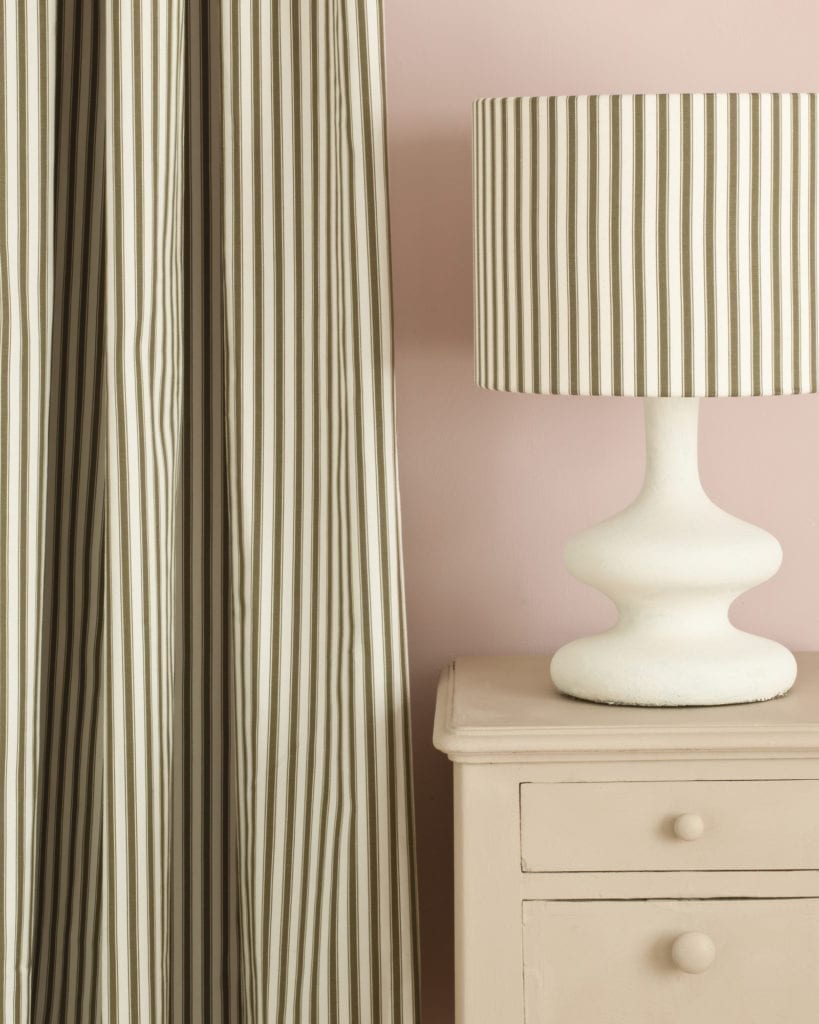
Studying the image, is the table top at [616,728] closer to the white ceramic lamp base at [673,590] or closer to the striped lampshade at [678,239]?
the white ceramic lamp base at [673,590]

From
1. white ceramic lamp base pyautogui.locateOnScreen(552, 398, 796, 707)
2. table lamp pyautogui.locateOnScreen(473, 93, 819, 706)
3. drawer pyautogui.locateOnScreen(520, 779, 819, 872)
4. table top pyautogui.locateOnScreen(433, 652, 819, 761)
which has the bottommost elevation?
drawer pyautogui.locateOnScreen(520, 779, 819, 872)

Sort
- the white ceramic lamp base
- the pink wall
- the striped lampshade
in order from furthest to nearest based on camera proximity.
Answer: the pink wall
the white ceramic lamp base
the striped lampshade

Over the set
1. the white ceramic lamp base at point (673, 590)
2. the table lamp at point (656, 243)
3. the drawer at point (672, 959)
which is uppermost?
the table lamp at point (656, 243)

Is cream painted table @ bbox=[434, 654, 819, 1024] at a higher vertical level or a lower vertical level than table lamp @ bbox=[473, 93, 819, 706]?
lower

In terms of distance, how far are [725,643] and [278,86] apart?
2.21 feet

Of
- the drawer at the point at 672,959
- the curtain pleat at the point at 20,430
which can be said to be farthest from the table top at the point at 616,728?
the curtain pleat at the point at 20,430

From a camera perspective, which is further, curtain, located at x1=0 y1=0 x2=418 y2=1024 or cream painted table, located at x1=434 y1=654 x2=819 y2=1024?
curtain, located at x1=0 y1=0 x2=418 y2=1024

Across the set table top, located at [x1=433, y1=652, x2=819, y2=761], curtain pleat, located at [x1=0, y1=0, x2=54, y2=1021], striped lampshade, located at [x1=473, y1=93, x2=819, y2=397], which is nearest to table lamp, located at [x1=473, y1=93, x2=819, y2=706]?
striped lampshade, located at [x1=473, y1=93, x2=819, y2=397]

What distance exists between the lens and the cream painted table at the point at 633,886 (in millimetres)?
1036

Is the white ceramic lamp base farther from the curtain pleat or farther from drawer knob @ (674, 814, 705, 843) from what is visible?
the curtain pleat

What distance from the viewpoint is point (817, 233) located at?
98 cm

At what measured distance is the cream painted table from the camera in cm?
104

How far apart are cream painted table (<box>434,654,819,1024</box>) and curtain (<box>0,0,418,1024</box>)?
16 centimetres

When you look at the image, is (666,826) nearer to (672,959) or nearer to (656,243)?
(672,959)
